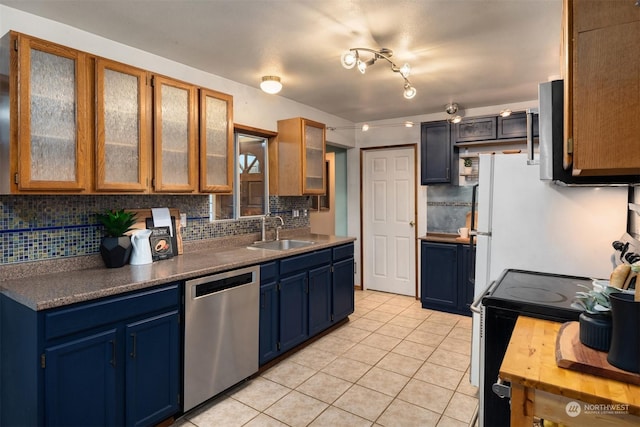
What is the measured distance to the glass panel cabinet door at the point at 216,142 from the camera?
9.12 feet

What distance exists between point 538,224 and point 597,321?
4.64ft

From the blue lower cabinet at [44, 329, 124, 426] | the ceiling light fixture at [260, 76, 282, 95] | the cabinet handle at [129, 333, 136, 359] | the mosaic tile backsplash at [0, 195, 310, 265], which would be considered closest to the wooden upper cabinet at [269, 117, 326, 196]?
the ceiling light fixture at [260, 76, 282, 95]

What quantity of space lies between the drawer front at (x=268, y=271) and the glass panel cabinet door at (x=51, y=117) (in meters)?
1.29

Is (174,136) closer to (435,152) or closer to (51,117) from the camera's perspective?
(51,117)

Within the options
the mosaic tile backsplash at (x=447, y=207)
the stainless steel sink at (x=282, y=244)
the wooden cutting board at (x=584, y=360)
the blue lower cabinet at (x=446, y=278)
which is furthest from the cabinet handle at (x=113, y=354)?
the mosaic tile backsplash at (x=447, y=207)

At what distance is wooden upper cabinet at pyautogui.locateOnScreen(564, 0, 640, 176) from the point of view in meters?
1.06

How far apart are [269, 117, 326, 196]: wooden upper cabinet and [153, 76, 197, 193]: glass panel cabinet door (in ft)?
3.96

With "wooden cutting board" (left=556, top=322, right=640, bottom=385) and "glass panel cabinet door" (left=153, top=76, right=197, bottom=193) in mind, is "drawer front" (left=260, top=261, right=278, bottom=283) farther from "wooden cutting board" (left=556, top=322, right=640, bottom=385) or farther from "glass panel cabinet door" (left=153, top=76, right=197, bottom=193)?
"wooden cutting board" (left=556, top=322, right=640, bottom=385)

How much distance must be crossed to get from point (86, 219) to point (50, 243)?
0.25m

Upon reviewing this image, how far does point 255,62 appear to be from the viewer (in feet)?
9.41

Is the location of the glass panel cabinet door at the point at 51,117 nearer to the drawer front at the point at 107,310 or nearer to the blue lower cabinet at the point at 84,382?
the drawer front at the point at 107,310

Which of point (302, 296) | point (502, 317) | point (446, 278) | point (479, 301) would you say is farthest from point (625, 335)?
point (446, 278)

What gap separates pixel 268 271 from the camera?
2816 millimetres

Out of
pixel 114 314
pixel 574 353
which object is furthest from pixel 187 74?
pixel 574 353
